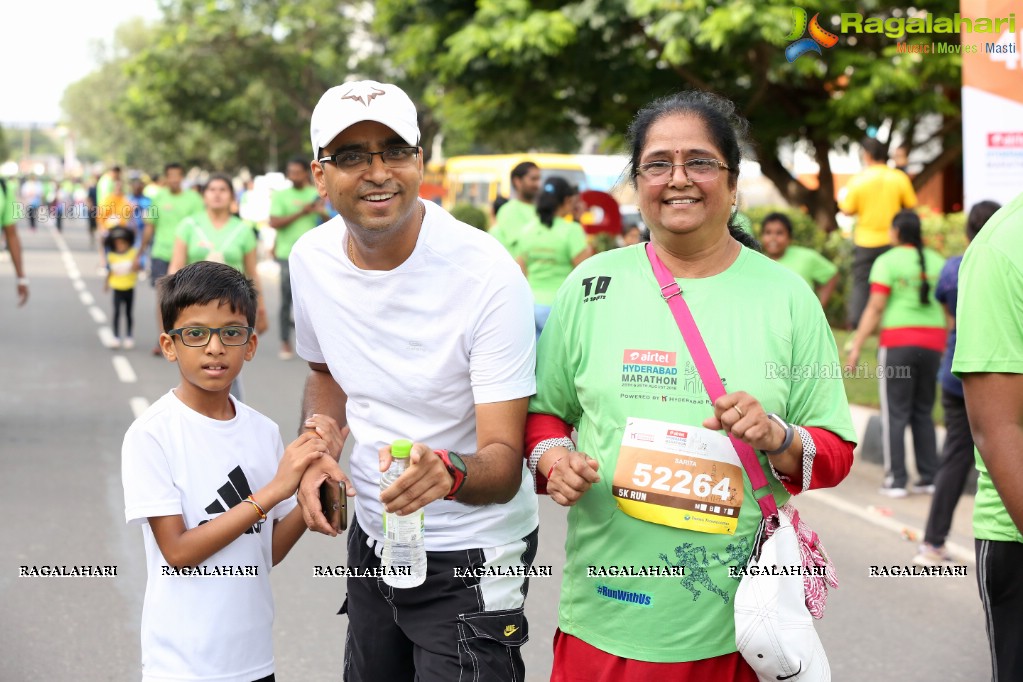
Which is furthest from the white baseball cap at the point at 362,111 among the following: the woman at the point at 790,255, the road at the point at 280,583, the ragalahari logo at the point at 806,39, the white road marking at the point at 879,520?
the ragalahari logo at the point at 806,39

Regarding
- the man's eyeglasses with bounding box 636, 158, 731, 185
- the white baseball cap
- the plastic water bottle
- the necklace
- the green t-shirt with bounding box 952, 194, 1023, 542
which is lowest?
the plastic water bottle

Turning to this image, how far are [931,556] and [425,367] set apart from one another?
4.37 m

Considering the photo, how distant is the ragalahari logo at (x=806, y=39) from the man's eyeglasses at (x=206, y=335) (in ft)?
40.9

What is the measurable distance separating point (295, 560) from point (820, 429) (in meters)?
4.12

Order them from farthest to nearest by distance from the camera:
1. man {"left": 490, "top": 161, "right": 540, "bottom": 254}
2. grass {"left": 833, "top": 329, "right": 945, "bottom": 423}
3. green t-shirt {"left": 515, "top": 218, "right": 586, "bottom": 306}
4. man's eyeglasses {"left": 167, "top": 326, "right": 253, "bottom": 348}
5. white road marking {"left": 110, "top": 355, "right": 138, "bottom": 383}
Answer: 1. white road marking {"left": 110, "top": 355, "right": 138, "bottom": 383}
2. man {"left": 490, "top": 161, "right": 540, "bottom": 254}
3. grass {"left": 833, "top": 329, "right": 945, "bottom": 423}
4. green t-shirt {"left": 515, "top": 218, "right": 586, "bottom": 306}
5. man's eyeglasses {"left": 167, "top": 326, "right": 253, "bottom": 348}

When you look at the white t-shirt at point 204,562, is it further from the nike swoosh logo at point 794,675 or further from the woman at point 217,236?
the woman at point 217,236

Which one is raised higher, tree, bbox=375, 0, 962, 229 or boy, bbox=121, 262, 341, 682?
tree, bbox=375, 0, 962, 229

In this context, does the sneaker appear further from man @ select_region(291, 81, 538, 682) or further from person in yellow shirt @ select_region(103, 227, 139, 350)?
person in yellow shirt @ select_region(103, 227, 139, 350)

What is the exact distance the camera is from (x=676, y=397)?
105 inches

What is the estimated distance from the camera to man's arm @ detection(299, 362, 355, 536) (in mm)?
2775

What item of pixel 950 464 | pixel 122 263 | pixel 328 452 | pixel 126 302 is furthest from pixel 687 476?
pixel 126 302

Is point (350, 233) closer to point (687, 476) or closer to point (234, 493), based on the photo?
point (234, 493)

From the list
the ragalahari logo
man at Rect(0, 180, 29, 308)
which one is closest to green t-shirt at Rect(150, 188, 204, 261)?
man at Rect(0, 180, 29, 308)

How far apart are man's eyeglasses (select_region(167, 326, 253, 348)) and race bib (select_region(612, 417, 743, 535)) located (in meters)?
1.14
